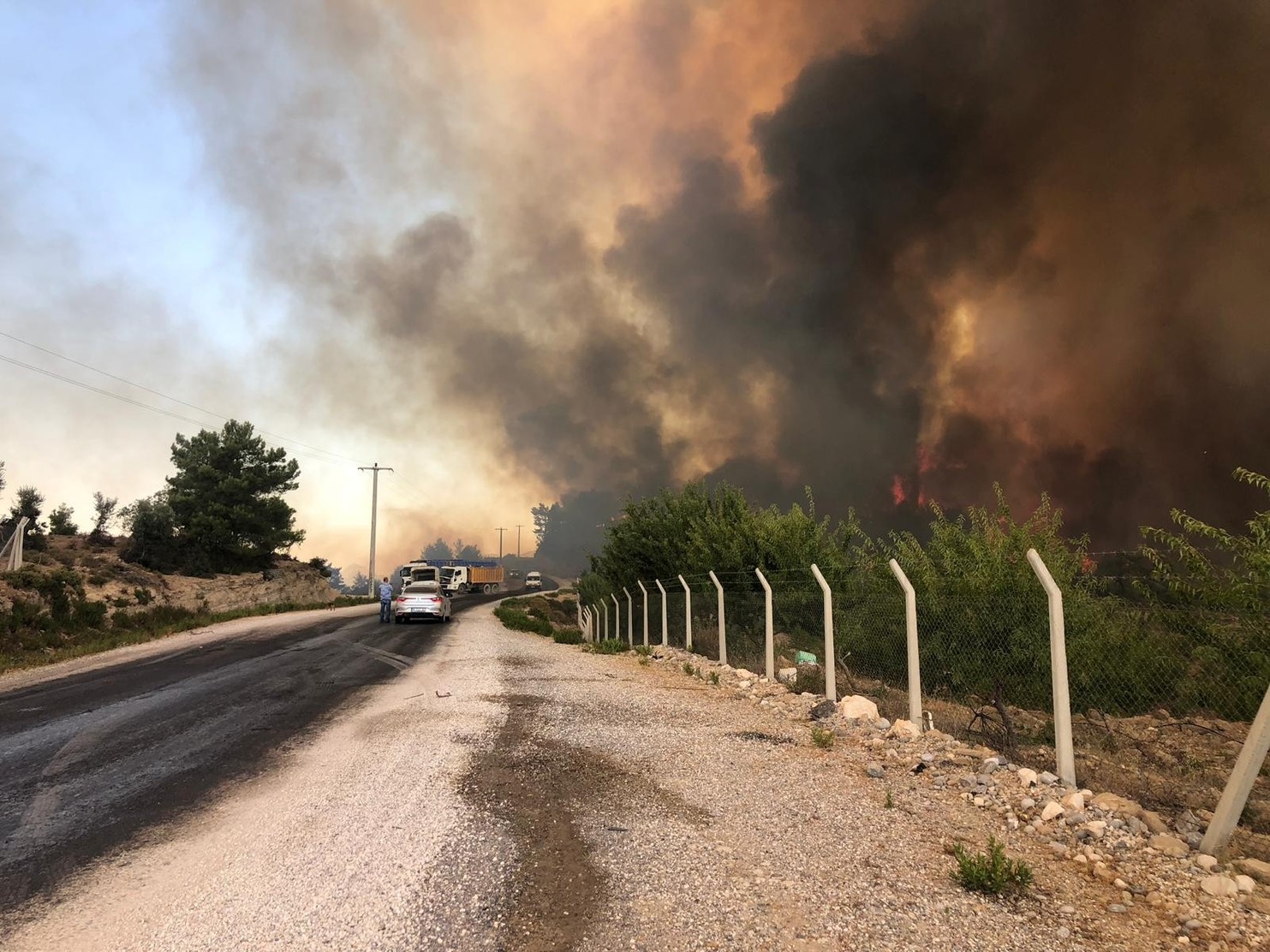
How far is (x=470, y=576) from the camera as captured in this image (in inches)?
3206

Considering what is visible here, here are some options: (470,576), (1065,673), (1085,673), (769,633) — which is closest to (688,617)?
(769,633)

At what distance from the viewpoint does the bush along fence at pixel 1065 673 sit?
5.74 m

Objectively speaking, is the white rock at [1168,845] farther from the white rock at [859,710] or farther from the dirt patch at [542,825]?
the dirt patch at [542,825]

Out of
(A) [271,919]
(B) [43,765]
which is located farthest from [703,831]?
(B) [43,765]

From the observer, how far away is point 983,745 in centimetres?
798

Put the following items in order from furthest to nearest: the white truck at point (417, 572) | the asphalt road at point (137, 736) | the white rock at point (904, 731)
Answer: the white truck at point (417, 572)
the white rock at point (904, 731)
the asphalt road at point (137, 736)

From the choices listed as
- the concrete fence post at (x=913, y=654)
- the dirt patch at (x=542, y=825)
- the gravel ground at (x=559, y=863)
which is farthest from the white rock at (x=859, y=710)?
the dirt patch at (x=542, y=825)

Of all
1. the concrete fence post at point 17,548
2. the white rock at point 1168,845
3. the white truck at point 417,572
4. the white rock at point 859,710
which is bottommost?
the white rock at point 1168,845

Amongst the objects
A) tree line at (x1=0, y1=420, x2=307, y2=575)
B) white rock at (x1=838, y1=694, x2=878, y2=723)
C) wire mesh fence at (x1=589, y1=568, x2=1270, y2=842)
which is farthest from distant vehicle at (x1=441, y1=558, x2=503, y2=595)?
white rock at (x1=838, y1=694, x2=878, y2=723)

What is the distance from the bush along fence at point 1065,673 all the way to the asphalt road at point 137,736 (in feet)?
27.1

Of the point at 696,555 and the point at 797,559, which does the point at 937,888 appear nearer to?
the point at 797,559

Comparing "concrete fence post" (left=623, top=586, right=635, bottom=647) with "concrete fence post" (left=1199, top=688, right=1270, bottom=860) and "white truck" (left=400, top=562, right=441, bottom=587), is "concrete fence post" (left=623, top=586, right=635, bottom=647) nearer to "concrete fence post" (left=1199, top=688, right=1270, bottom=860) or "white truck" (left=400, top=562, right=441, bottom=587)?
"white truck" (left=400, top=562, right=441, bottom=587)

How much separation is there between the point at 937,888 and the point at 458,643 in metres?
19.5

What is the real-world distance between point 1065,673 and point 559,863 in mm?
5011
